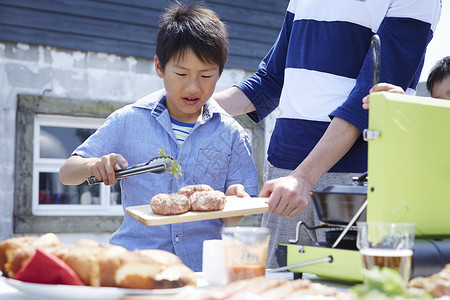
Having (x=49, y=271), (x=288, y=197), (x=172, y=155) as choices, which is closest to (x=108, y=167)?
(x=172, y=155)

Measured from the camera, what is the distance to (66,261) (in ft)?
3.92

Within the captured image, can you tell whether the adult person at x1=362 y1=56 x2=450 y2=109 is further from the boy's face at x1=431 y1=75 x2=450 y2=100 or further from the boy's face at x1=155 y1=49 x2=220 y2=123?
the boy's face at x1=155 y1=49 x2=220 y2=123

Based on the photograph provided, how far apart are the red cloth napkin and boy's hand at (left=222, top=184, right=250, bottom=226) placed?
1.01 m

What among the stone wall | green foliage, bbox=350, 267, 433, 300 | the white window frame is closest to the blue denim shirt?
green foliage, bbox=350, 267, 433, 300

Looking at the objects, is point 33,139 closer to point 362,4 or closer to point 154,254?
point 362,4

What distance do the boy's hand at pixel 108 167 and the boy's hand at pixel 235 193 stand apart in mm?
459

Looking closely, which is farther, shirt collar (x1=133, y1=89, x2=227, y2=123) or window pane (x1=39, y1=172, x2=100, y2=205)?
window pane (x1=39, y1=172, x2=100, y2=205)

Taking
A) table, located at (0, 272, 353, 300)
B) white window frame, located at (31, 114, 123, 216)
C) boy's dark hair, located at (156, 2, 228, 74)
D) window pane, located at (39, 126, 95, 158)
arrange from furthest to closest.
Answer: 1. window pane, located at (39, 126, 95, 158)
2. white window frame, located at (31, 114, 123, 216)
3. boy's dark hair, located at (156, 2, 228, 74)
4. table, located at (0, 272, 353, 300)

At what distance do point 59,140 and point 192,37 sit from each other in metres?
3.86

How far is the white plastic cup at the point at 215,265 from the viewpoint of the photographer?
1395mm

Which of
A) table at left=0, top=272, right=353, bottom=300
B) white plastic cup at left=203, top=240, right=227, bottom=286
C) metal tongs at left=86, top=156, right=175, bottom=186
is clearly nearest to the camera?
table at left=0, top=272, right=353, bottom=300

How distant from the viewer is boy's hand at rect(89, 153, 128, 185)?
196cm

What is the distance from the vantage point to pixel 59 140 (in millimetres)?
5742

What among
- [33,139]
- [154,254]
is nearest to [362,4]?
[154,254]
